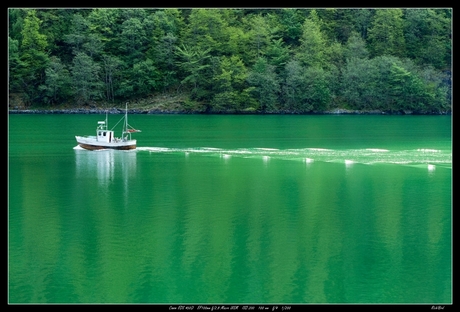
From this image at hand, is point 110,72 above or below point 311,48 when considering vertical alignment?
below

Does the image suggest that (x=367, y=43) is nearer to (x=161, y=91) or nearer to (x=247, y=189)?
(x=161, y=91)

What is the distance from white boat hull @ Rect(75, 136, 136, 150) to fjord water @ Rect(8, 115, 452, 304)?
1.80ft

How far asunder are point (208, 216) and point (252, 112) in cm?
4973

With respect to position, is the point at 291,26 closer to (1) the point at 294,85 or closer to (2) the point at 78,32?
(1) the point at 294,85

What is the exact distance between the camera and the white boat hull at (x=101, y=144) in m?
33.2

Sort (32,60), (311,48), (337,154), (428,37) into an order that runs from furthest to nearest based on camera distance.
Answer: (428,37)
(311,48)
(32,60)
(337,154)

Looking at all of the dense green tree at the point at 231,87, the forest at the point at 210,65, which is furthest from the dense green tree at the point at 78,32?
the dense green tree at the point at 231,87

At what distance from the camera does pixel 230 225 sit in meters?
17.6

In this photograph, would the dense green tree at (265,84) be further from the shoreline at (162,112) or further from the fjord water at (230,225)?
the fjord water at (230,225)

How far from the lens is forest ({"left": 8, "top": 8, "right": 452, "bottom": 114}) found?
65.1 metres

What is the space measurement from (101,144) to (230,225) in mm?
17253

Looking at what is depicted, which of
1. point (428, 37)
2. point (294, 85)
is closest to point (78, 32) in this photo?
point (294, 85)

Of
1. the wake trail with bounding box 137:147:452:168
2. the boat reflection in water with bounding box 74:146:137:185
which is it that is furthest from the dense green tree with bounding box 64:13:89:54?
the wake trail with bounding box 137:147:452:168

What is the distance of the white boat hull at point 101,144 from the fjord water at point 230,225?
0.55 metres
